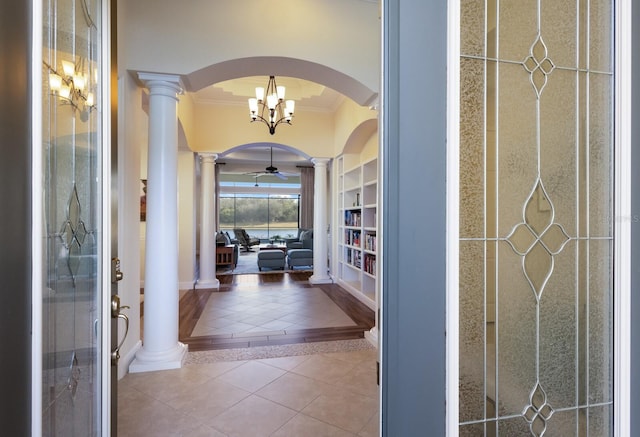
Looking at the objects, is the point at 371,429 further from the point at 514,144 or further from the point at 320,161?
the point at 320,161

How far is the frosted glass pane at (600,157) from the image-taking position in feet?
3.18

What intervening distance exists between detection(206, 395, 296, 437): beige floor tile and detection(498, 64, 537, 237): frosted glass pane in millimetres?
1900

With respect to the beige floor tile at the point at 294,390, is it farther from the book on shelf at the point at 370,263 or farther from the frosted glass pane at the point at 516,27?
the book on shelf at the point at 370,263

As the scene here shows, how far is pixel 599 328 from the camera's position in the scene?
3.17 ft

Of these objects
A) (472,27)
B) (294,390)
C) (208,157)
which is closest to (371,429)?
(294,390)

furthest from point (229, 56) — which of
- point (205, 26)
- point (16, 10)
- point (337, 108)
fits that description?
point (337, 108)

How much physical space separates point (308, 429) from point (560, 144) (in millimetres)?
2030

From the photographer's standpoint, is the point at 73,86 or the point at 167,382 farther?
the point at 167,382

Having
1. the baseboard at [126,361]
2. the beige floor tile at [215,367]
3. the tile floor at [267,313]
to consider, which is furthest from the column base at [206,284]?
the beige floor tile at [215,367]

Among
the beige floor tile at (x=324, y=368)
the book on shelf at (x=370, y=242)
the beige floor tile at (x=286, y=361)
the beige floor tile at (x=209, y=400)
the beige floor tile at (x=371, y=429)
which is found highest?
the book on shelf at (x=370, y=242)

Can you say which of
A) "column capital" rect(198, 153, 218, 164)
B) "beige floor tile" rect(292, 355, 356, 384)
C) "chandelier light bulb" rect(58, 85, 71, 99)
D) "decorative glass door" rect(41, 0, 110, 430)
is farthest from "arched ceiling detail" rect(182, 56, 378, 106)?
"column capital" rect(198, 153, 218, 164)

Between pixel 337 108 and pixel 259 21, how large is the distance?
3172 mm

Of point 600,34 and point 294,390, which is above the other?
point 600,34

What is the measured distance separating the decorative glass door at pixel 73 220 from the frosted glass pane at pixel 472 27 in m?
1.03
